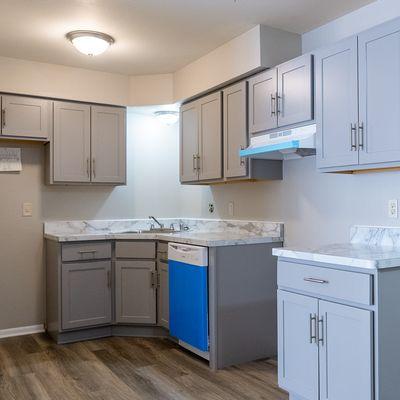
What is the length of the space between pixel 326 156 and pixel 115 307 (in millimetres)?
2292

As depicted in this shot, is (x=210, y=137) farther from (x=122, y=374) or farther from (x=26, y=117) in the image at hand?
(x=122, y=374)

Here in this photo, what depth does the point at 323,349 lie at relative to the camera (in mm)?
2246

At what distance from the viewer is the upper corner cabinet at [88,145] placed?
3.92 meters

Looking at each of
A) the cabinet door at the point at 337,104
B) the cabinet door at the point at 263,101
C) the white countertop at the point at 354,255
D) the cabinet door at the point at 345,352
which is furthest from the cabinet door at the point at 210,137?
the cabinet door at the point at 345,352

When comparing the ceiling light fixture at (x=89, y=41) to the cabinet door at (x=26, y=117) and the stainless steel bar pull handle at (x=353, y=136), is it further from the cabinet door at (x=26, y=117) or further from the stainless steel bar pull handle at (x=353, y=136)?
the stainless steel bar pull handle at (x=353, y=136)

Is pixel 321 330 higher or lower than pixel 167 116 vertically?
lower

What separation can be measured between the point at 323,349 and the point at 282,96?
166cm

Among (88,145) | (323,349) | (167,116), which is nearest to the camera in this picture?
(323,349)

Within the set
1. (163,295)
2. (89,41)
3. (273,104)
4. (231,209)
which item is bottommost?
(163,295)

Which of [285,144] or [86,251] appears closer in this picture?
[285,144]

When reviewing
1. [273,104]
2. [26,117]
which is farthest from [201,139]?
[26,117]

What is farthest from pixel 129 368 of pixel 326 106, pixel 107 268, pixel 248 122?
A: pixel 326 106

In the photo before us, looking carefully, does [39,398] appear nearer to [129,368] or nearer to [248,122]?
[129,368]

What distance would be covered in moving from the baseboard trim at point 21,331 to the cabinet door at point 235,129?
2.27 m
